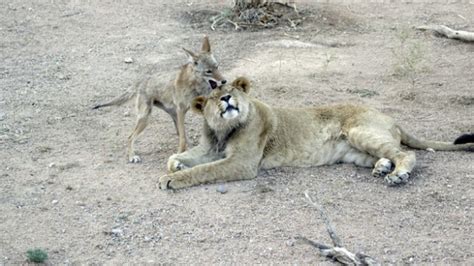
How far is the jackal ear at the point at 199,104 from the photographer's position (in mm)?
7719

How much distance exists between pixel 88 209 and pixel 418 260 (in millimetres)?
2650

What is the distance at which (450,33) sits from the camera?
1180 cm

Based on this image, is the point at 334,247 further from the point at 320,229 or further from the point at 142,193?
the point at 142,193

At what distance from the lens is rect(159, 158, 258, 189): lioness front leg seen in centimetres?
737

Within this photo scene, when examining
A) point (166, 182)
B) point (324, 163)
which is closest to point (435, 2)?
point (324, 163)

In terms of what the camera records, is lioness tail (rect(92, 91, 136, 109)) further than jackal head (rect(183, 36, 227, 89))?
Yes

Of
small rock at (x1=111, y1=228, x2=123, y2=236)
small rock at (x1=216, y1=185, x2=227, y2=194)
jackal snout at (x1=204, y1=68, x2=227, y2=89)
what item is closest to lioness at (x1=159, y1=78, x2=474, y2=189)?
small rock at (x1=216, y1=185, x2=227, y2=194)

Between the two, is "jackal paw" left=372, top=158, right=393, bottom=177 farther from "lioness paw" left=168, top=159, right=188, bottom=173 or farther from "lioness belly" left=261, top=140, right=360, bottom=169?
"lioness paw" left=168, top=159, right=188, bottom=173

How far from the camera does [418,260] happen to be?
6.02m

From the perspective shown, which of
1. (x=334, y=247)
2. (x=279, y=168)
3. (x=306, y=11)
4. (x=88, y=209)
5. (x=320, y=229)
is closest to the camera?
(x=334, y=247)

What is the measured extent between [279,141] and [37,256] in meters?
2.65

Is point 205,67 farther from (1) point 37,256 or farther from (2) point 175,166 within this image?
(1) point 37,256

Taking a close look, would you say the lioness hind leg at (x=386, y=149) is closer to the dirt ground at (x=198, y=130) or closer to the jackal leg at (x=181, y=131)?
the dirt ground at (x=198, y=130)

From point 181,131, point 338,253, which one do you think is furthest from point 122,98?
point 338,253
